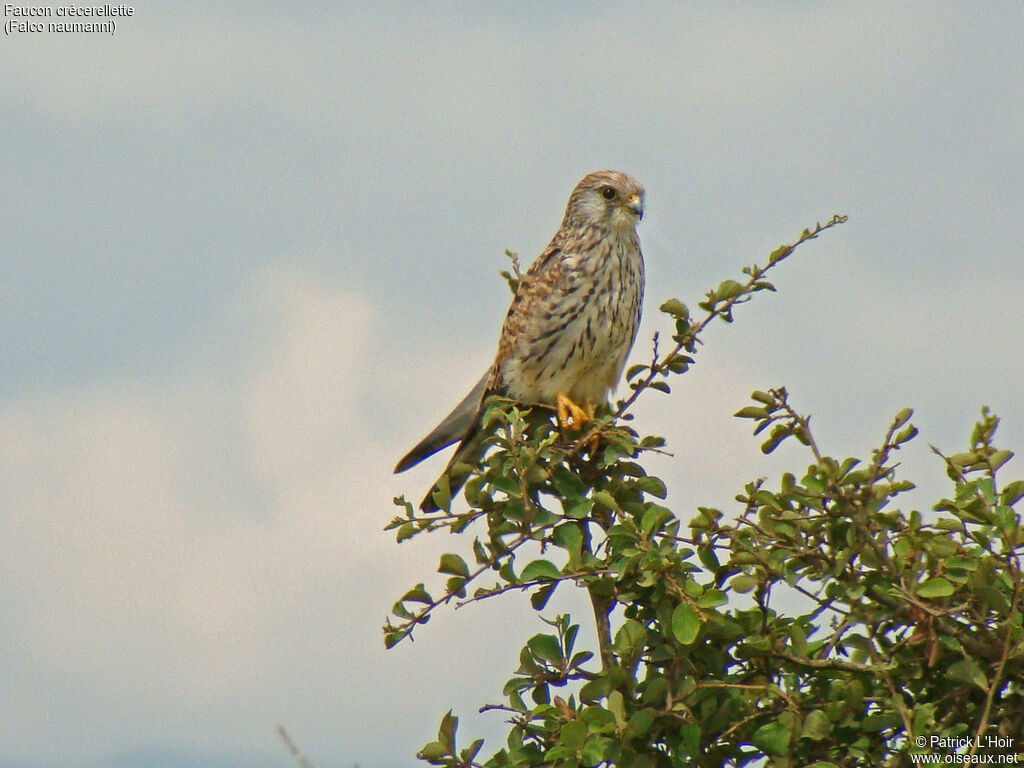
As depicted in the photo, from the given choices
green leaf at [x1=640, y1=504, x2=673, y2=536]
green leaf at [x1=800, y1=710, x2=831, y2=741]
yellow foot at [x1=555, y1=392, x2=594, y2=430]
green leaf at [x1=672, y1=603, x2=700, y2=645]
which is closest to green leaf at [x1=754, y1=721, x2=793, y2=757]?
green leaf at [x1=800, y1=710, x2=831, y2=741]

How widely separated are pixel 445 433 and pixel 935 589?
2.58 metres

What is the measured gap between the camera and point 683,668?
254 cm

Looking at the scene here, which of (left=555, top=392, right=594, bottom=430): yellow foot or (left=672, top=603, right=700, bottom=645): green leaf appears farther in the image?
(left=555, top=392, right=594, bottom=430): yellow foot

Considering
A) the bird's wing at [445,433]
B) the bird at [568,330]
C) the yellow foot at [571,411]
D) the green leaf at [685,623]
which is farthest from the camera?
the bird's wing at [445,433]

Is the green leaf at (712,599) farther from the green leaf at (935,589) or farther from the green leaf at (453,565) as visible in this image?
the green leaf at (453,565)

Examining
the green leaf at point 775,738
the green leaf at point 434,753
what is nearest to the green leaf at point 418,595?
the green leaf at point 434,753

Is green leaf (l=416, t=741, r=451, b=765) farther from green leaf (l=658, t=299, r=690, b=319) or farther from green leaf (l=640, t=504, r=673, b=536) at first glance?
green leaf (l=658, t=299, r=690, b=319)

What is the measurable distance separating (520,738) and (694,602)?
1.67 ft

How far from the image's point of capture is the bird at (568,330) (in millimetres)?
4520

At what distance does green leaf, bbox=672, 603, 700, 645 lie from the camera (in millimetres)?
2438

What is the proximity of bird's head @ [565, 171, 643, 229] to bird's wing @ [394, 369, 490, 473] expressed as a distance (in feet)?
2.58

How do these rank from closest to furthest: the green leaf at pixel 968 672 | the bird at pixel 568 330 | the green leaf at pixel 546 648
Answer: the green leaf at pixel 968 672 → the green leaf at pixel 546 648 → the bird at pixel 568 330

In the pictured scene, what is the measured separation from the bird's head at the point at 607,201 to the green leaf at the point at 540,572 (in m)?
2.45

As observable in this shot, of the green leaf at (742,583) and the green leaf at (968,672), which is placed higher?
the green leaf at (742,583)
